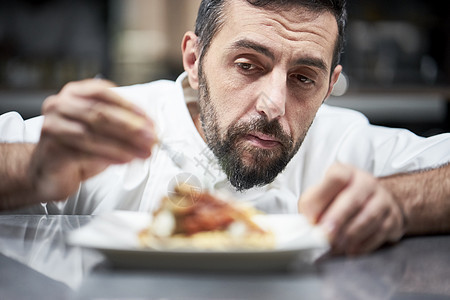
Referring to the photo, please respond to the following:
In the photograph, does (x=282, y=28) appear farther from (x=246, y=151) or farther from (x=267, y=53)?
(x=246, y=151)

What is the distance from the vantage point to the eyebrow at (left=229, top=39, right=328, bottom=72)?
1.14m

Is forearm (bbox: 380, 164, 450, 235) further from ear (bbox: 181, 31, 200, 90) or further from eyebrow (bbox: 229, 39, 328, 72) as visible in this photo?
ear (bbox: 181, 31, 200, 90)

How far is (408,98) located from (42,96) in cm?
188

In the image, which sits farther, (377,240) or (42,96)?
(42,96)

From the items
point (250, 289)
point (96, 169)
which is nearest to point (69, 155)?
point (96, 169)

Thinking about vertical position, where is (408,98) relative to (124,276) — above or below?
below

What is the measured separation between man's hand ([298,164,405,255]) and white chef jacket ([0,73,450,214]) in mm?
511

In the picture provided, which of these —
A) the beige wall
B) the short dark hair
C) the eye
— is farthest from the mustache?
the beige wall

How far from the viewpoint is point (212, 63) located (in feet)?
4.16

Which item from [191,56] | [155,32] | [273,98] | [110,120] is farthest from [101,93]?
[155,32]

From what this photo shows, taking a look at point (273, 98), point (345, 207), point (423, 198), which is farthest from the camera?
point (273, 98)

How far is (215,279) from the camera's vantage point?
1.83 ft

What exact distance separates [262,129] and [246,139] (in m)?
0.05

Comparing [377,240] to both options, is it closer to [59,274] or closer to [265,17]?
[59,274]
